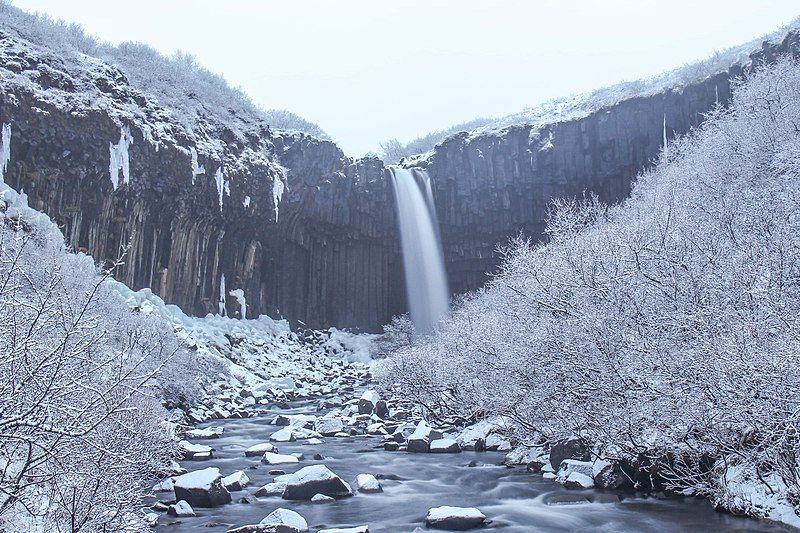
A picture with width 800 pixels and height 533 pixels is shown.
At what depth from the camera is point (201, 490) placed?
1086 cm

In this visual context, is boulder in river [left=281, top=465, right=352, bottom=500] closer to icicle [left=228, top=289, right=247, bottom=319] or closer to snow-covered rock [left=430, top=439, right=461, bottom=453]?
snow-covered rock [left=430, top=439, right=461, bottom=453]

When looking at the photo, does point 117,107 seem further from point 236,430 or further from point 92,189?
point 236,430

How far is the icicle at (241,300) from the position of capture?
4466cm

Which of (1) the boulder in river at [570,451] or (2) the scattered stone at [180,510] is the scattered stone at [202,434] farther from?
(1) the boulder in river at [570,451]

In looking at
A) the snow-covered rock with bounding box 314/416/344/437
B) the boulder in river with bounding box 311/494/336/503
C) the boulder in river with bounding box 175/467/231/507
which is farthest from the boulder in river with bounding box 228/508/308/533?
the snow-covered rock with bounding box 314/416/344/437

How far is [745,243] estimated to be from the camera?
43.7 ft

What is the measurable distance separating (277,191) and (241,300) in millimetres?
8804

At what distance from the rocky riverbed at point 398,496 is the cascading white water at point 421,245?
34907 mm

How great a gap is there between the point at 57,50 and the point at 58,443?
4222 centimetres

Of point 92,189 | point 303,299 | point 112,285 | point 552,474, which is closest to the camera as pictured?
point 552,474

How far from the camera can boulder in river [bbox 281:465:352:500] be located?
38.7 ft

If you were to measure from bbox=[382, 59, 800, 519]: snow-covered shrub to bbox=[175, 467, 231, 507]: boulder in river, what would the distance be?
717 cm

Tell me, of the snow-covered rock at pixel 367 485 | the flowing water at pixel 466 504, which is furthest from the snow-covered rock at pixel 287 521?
the snow-covered rock at pixel 367 485

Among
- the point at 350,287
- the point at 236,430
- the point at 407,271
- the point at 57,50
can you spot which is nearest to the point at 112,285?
the point at 236,430
